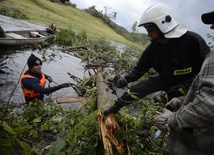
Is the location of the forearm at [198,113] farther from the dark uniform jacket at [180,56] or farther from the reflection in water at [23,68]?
the reflection in water at [23,68]

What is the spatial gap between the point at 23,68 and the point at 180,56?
242 inches

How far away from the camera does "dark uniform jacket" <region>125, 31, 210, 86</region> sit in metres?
2.93

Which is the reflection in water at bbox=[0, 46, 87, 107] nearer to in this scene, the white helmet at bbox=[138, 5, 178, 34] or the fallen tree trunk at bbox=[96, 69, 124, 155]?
the fallen tree trunk at bbox=[96, 69, 124, 155]

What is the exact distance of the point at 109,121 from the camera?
3195mm

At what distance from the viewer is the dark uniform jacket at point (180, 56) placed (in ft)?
9.60

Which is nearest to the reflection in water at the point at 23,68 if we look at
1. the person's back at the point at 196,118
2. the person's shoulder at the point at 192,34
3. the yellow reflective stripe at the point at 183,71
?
the yellow reflective stripe at the point at 183,71

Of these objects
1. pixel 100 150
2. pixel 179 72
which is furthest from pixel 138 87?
pixel 100 150

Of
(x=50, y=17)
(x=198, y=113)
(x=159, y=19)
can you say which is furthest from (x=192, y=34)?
(x=50, y=17)

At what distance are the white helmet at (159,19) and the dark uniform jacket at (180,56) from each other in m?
0.23

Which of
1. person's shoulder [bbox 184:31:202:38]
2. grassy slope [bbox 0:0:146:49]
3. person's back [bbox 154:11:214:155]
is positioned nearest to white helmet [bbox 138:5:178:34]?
person's shoulder [bbox 184:31:202:38]

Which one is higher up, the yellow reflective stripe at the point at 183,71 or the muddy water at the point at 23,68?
the yellow reflective stripe at the point at 183,71

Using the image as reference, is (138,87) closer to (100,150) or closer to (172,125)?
(100,150)

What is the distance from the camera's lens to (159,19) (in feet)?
9.60

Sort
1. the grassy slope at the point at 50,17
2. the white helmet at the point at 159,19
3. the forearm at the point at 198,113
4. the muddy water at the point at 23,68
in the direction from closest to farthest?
1. the forearm at the point at 198,113
2. the white helmet at the point at 159,19
3. the muddy water at the point at 23,68
4. the grassy slope at the point at 50,17
